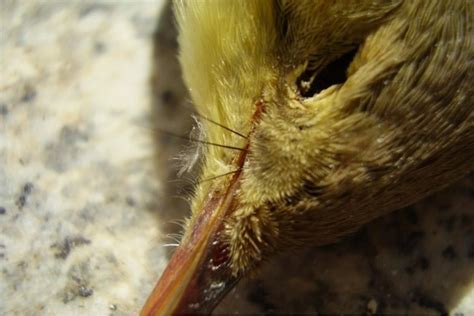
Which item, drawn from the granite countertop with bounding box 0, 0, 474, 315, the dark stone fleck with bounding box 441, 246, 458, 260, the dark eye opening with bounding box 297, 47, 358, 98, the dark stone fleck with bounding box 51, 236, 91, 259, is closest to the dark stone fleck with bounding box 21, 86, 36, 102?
the granite countertop with bounding box 0, 0, 474, 315

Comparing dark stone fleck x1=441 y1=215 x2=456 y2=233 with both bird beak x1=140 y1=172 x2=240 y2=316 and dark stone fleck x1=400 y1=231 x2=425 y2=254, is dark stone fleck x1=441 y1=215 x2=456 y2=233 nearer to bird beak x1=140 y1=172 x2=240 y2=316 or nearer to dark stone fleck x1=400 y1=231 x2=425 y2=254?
dark stone fleck x1=400 y1=231 x2=425 y2=254

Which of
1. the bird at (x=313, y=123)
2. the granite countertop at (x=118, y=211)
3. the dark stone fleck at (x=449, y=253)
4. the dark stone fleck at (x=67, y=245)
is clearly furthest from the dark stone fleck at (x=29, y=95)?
the dark stone fleck at (x=449, y=253)

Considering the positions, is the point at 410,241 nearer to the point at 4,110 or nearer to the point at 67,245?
the point at 67,245

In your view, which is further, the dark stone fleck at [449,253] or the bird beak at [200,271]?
the dark stone fleck at [449,253]

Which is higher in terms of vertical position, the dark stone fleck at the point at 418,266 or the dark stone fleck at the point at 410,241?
the dark stone fleck at the point at 410,241

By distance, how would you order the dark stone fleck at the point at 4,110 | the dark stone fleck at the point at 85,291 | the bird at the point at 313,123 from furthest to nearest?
1. the dark stone fleck at the point at 4,110
2. the dark stone fleck at the point at 85,291
3. the bird at the point at 313,123

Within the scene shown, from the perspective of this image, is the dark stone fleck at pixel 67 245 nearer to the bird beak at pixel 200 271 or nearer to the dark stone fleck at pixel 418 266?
the bird beak at pixel 200 271

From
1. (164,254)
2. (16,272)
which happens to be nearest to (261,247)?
(164,254)

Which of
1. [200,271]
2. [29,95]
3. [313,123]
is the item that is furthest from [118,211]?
[313,123]
